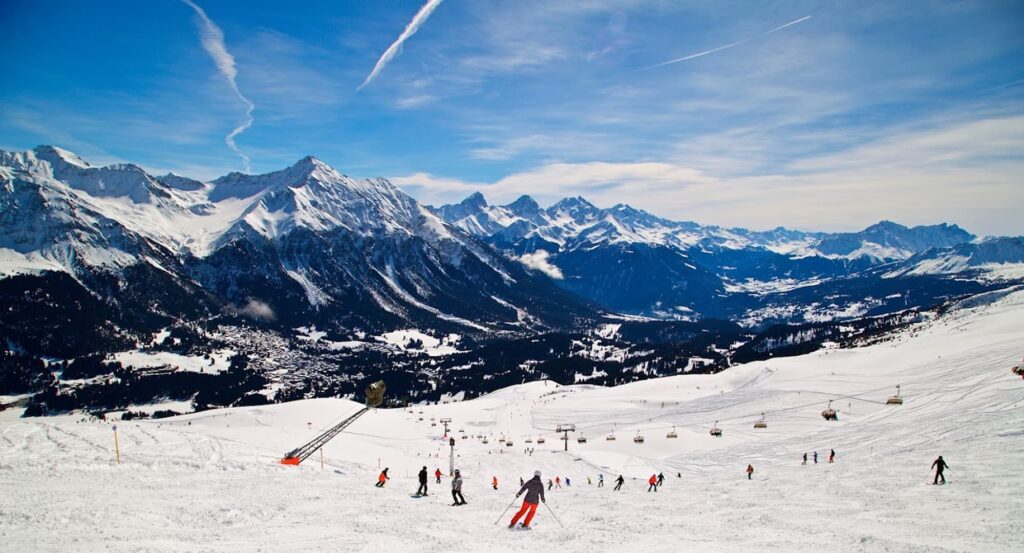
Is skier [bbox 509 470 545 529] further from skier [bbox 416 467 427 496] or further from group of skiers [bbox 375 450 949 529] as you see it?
skier [bbox 416 467 427 496]

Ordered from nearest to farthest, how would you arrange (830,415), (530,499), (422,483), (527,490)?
(530,499)
(527,490)
(422,483)
(830,415)

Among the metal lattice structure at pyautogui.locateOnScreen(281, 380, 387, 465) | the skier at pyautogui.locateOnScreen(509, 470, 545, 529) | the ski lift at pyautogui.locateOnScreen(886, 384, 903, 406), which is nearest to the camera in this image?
the skier at pyautogui.locateOnScreen(509, 470, 545, 529)

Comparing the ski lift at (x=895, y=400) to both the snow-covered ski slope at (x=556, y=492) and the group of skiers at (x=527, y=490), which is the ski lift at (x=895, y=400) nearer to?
the snow-covered ski slope at (x=556, y=492)

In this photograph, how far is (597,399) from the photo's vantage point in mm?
128250

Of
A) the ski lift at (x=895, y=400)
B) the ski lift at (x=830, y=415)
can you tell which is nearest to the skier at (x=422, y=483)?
the ski lift at (x=830, y=415)

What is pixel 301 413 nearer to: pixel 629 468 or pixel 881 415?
pixel 629 468

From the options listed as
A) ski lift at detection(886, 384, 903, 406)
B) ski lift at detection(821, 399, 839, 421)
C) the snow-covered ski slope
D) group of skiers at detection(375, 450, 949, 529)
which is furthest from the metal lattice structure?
ski lift at detection(886, 384, 903, 406)

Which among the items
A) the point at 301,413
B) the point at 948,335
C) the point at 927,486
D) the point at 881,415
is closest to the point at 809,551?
the point at 927,486

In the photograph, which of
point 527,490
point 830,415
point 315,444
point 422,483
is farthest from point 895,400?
point 527,490

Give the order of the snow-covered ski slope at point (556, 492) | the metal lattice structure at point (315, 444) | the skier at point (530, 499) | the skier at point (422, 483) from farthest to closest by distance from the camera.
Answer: the metal lattice structure at point (315, 444) → the skier at point (422, 483) → the skier at point (530, 499) → the snow-covered ski slope at point (556, 492)

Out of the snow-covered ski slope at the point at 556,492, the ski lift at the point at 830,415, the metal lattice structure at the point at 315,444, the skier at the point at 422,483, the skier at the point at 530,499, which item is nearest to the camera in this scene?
the snow-covered ski slope at the point at 556,492

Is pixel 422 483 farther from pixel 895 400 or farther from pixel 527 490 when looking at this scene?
pixel 895 400

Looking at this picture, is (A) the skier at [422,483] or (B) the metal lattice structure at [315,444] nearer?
(A) the skier at [422,483]

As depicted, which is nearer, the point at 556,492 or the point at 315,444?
the point at 556,492
